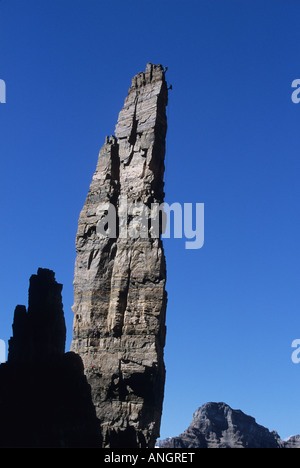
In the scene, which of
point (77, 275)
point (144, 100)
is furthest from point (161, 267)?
point (144, 100)

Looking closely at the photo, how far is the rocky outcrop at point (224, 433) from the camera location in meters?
170

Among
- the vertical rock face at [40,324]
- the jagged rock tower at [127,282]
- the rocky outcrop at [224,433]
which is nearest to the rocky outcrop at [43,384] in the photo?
the vertical rock face at [40,324]

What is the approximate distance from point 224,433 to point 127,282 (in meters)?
111

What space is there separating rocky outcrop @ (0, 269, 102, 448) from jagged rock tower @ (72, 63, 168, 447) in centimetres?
322

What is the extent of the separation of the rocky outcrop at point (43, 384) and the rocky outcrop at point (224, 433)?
10330 cm

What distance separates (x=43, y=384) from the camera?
63.3 m

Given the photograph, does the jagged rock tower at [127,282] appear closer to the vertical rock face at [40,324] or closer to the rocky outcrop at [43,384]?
the rocky outcrop at [43,384]

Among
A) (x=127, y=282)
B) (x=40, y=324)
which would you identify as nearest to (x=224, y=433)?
(x=127, y=282)

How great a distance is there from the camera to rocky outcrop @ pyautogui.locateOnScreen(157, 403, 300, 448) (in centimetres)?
16988

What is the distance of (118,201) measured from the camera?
7762 cm

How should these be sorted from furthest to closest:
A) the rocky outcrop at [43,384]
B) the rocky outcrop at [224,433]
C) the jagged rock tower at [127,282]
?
→ the rocky outcrop at [224,433] < the jagged rock tower at [127,282] < the rocky outcrop at [43,384]

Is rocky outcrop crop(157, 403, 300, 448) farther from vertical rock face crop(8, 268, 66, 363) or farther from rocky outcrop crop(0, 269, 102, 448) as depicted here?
vertical rock face crop(8, 268, 66, 363)
